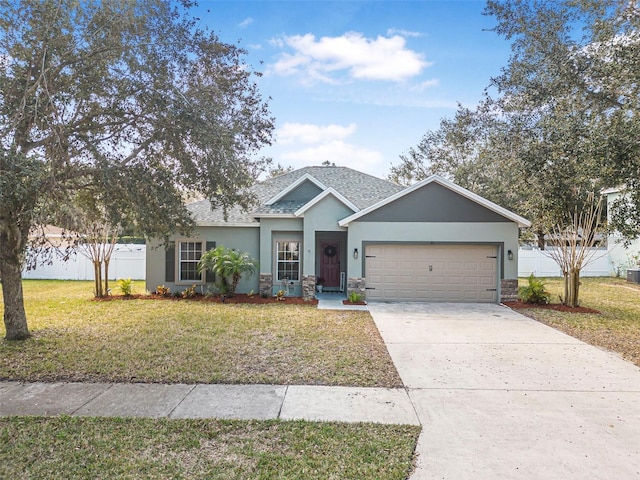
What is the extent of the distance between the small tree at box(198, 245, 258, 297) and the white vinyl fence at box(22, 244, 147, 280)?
23.5 feet

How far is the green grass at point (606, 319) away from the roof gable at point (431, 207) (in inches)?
138

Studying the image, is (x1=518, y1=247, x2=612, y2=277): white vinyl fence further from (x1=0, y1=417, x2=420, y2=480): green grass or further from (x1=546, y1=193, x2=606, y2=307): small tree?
(x1=0, y1=417, x2=420, y2=480): green grass

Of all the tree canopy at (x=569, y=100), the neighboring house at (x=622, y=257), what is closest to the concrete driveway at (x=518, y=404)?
the tree canopy at (x=569, y=100)

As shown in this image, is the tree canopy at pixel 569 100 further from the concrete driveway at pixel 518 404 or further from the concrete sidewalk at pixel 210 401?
the concrete sidewalk at pixel 210 401

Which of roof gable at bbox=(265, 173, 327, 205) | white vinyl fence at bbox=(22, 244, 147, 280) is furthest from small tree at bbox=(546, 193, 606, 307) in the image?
white vinyl fence at bbox=(22, 244, 147, 280)

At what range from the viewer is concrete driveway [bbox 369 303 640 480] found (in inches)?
147

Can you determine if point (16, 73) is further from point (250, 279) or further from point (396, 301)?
point (396, 301)

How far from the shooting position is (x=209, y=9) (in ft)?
25.1

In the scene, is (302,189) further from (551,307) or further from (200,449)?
(200,449)

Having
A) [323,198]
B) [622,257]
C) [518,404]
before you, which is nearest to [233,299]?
[323,198]

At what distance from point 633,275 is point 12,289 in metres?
24.5

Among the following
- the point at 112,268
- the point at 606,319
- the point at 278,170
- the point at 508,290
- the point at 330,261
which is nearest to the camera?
the point at 606,319

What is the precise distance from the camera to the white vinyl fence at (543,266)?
22.1 meters

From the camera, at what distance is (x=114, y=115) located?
23.6 ft
